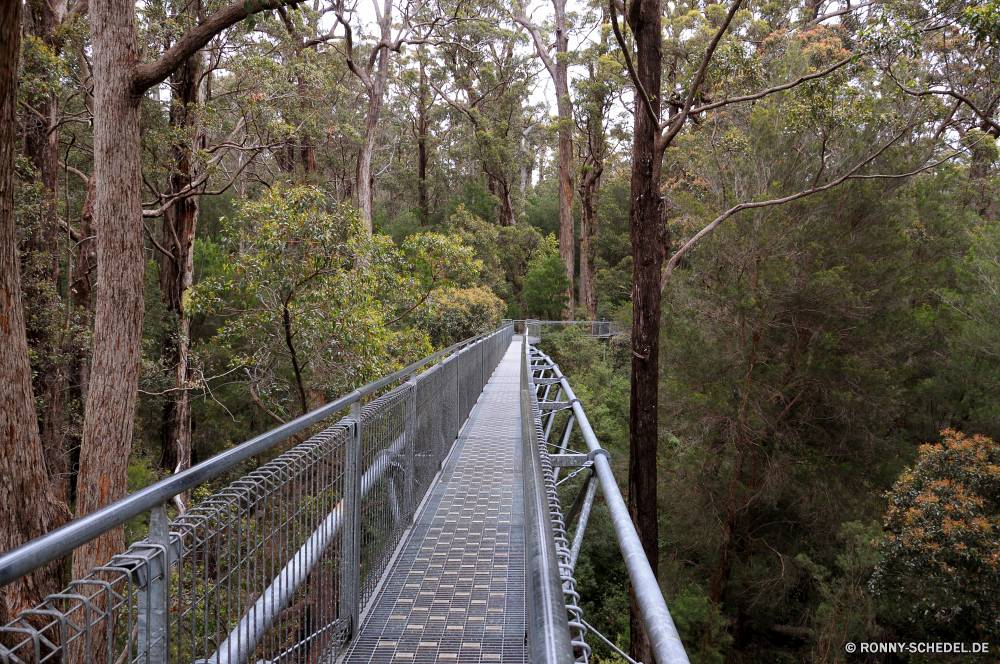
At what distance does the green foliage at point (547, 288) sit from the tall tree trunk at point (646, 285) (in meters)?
26.9

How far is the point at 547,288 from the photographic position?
122 ft

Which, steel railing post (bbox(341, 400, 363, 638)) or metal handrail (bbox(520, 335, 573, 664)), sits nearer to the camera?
metal handrail (bbox(520, 335, 573, 664))

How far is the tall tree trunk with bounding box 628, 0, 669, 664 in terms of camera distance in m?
9.33

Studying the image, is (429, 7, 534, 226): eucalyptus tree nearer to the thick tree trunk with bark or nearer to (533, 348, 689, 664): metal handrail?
the thick tree trunk with bark

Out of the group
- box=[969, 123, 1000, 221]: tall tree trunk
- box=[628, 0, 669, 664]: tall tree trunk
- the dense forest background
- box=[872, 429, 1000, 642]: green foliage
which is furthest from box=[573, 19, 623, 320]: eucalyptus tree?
box=[872, 429, 1000, 642]: green foliage

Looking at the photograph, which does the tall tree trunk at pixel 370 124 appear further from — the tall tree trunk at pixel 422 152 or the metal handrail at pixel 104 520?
the metal handrail at pixel 104 520

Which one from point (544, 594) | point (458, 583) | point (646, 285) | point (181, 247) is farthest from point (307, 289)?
point (544, 594)

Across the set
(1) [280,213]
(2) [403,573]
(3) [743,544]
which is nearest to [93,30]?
(1) [280,213]

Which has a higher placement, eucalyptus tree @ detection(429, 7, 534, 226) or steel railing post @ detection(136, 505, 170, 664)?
eucalyptus tree @ detection(429, 7, 534, 226)

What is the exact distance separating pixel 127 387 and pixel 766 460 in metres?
14.2

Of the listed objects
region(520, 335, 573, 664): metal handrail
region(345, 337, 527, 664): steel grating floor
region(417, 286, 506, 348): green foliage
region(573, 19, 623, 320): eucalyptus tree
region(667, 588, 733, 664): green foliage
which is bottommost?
region(667, 588, 733, 664): green foliage

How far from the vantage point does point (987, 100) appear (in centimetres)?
1644

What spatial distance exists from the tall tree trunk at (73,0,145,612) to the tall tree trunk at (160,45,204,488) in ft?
20.4

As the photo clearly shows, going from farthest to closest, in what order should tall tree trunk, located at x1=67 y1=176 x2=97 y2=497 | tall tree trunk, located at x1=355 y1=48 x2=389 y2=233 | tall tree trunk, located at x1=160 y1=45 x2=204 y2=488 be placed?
1. tall tree trunk, located at x1=355 y1=48 x2=389 y2=233
2. tall tree trunk, located at x1=160 y1=45 x2=204 y2=488
3. tall tree trunk, located at x1=67 y1=176 x2=97 y2=497
